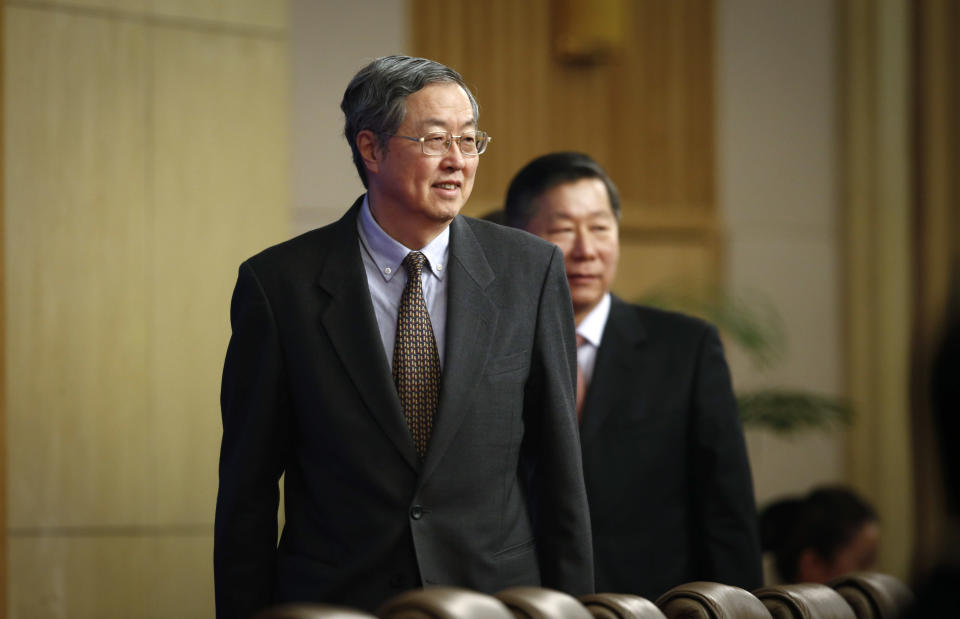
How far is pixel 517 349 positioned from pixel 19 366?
12.0 feet

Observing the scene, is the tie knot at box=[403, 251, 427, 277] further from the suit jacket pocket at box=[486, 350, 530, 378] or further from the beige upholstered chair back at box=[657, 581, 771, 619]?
the beige upholstered chair back at box=[657, 581, 771, 619]

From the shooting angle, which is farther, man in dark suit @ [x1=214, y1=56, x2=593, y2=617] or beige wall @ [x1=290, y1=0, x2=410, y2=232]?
beige wall @ [x1=290, y1=0, x2=410, y2=232]

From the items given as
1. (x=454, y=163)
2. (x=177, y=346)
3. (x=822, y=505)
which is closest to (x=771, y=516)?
(x=822, y=505)

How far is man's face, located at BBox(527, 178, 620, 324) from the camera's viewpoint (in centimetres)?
286

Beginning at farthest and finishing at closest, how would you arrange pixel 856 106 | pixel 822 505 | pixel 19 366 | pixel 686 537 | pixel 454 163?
1. pixel 856 106
2. pixel 19 366
3. pixel 822 505
4. pixel 686 537
5. pixel 454 163

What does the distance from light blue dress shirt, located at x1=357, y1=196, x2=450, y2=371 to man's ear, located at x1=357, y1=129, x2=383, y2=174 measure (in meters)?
0.10

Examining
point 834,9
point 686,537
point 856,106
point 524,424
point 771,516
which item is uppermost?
A: point 834,9

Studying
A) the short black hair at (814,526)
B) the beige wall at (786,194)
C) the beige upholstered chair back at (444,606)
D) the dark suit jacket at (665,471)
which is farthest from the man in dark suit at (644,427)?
the beige wall at (786,194)

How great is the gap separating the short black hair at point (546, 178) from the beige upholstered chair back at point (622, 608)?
162 cm

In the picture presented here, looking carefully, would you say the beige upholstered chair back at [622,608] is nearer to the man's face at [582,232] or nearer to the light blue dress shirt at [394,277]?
the light blue dress shirt at [394,277]

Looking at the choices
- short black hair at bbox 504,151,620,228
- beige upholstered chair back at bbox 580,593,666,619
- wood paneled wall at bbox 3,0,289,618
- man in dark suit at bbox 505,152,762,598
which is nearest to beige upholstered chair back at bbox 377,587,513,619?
beige upholstered chair back at bbox 580,593,666,619

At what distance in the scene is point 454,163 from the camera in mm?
2061

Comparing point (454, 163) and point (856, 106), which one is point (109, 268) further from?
point (856, 106)

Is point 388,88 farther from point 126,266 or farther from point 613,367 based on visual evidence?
point 126,266
